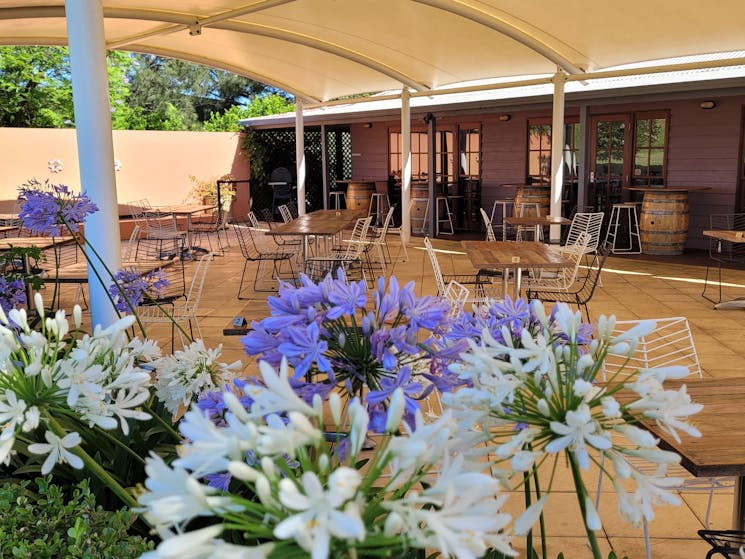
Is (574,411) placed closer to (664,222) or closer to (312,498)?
(312,498)

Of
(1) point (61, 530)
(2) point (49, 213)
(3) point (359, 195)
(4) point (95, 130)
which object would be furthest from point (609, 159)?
(1) point (61, 530)

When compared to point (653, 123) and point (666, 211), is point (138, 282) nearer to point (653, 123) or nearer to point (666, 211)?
point (666, 211)

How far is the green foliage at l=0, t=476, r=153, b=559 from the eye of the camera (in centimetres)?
113

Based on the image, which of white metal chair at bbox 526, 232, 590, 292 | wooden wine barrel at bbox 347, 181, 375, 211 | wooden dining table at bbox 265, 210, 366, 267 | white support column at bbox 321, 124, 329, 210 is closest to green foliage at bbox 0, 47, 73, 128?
white support column at bbox 321, 124, 329, 210

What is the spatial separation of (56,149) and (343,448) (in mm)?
14720

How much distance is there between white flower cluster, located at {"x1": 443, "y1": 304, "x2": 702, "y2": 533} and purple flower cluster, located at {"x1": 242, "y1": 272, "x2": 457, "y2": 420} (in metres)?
0.09

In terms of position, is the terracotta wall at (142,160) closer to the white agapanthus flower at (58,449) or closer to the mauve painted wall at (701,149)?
the mauve painted wall at (701,149)

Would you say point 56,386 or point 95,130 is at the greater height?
point 95,130

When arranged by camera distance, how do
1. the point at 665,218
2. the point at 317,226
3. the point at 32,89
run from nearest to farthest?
the point at 317,226 < the point at 665,218 < the point at 32,89

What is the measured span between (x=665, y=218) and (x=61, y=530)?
10282 millimetres

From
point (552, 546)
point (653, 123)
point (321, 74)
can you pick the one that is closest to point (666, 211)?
point (653, 123)

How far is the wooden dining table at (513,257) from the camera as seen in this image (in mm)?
5465

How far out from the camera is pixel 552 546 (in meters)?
2.88

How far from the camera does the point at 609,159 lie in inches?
456
